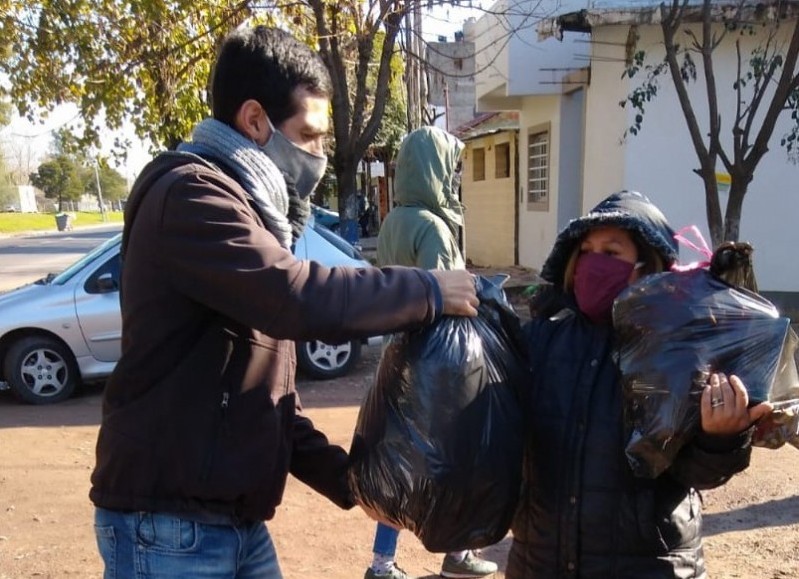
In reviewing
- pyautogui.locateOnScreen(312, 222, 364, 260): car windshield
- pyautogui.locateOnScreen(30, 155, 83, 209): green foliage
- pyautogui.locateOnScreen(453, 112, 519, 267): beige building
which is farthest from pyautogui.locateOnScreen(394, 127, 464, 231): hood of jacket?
pyautogui.locateOnScreen(30, 155, 83, 209): green foliage

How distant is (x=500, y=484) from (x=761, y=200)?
29.6 ft

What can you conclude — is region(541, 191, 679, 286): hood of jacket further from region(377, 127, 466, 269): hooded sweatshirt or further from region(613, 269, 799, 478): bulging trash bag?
region(377, 127, 466, 269): hooded sweatshirt

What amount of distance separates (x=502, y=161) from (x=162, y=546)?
47.4 ft

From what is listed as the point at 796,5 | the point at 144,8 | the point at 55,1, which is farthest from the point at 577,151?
the point at 55,1

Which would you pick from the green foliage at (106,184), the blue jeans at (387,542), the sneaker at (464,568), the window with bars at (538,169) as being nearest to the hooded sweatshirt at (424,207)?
the blue jeans at (387,542)

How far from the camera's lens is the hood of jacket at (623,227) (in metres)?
1.82

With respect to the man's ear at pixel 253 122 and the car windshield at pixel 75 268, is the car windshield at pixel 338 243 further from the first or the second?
the man's ear at pixel 253 122

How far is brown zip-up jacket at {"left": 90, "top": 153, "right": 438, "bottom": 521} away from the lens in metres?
1.45

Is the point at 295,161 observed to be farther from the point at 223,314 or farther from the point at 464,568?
the point at 464,568

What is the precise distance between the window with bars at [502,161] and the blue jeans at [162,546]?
13.8 m

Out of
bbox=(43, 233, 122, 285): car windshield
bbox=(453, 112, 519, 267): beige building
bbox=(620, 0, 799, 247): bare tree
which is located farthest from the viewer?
bbox=(453, 112, 519, 267): beige building

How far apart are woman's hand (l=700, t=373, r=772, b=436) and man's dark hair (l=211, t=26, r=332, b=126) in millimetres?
1018

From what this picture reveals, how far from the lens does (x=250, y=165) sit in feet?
5.25

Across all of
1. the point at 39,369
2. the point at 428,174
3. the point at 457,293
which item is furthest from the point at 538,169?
the point at 457,293
